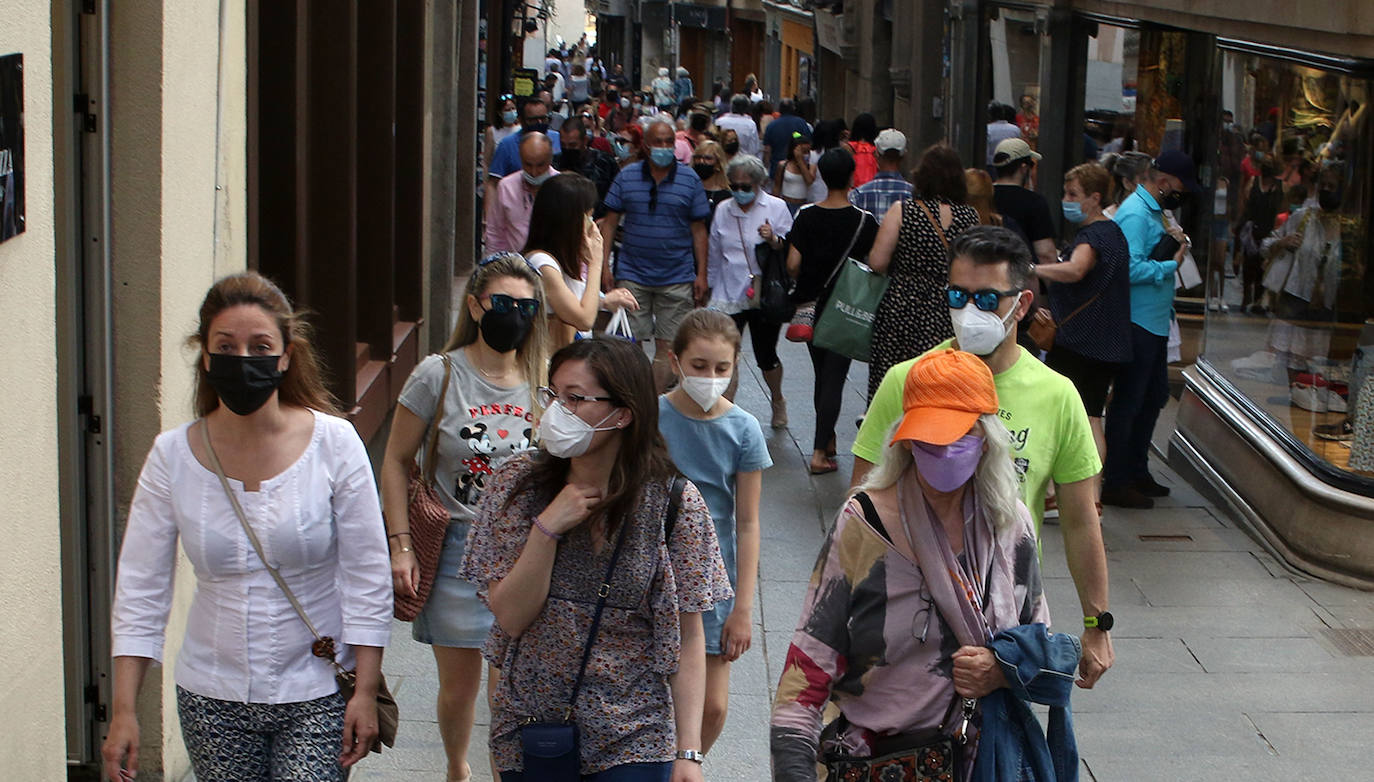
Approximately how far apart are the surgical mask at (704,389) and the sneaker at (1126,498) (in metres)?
5.45

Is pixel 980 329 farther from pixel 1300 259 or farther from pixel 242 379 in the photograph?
pixel 1300 259

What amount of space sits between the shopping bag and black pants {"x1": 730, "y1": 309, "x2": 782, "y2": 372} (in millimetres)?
1795

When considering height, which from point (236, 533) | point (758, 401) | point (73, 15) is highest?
point (73, 15)

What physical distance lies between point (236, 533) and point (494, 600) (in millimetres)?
569

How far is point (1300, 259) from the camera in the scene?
975 centimetres

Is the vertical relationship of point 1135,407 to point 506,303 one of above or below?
below

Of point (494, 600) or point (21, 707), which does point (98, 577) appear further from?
point (494, 600)

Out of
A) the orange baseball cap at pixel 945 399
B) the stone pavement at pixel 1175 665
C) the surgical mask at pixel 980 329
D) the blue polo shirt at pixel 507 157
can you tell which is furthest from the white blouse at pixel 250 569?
the blue polo shirt at pixel 507 157

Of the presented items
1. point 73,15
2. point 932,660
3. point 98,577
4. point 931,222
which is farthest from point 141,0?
point 931,222

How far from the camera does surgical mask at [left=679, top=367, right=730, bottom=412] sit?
5133 mm

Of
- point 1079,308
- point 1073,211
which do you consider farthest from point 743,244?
point 1079,308

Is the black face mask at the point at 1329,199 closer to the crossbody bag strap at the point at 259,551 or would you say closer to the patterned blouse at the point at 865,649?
the patterned blouse at the point at 865,649

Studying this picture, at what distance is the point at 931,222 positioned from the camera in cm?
830

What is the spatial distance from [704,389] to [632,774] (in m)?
1.50
